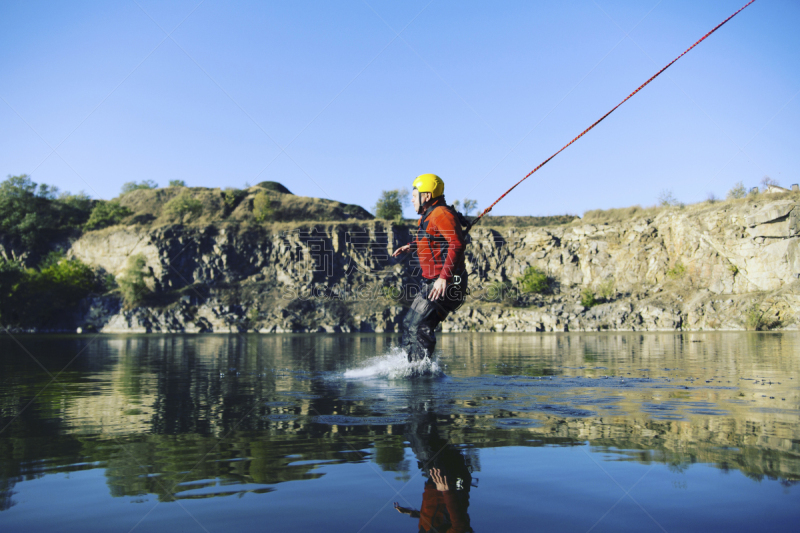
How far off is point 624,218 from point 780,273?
869 inches

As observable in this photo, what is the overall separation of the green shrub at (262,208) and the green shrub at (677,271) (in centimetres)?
5817

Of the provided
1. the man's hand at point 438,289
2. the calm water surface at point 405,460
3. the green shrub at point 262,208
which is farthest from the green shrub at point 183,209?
the calm water surface at point 405,460

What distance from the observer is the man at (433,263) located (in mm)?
8555

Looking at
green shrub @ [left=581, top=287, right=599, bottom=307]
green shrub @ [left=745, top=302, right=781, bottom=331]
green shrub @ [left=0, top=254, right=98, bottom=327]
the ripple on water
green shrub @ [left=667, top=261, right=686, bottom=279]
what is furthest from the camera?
green shrub @ [left=581, top=287, right=599, bottom=307]

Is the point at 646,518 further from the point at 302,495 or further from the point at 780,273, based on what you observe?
A: the point at 780,273

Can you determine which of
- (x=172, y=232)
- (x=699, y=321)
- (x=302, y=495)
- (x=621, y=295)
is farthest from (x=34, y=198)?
(x=302, y=495)

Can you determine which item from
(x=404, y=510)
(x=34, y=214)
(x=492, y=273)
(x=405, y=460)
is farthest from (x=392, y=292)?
(x=404, y=510)

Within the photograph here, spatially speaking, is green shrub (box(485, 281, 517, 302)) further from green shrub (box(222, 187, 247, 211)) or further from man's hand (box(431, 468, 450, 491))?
man's hand (box(431, 468, 450, 491))

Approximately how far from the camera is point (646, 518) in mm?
2775

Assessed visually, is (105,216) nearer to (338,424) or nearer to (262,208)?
(262,208)

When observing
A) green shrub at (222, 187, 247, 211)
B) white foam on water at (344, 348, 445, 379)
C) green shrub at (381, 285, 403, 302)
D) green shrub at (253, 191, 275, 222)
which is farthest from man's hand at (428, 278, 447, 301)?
green shrub at (222, 187, 247, 211)

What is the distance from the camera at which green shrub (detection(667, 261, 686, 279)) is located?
214 feet

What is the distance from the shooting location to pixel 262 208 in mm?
85500

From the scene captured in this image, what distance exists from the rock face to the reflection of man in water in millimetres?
57560
